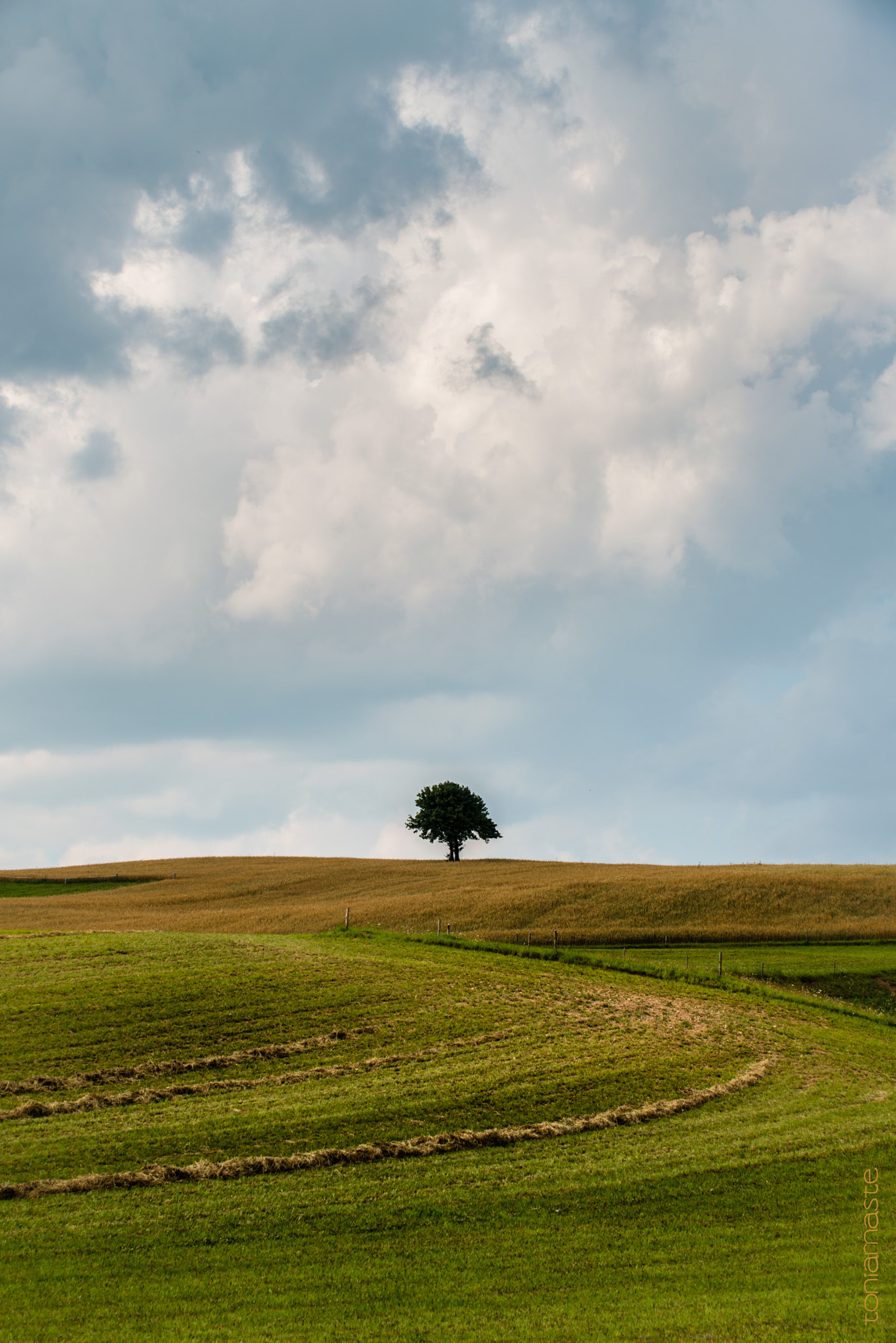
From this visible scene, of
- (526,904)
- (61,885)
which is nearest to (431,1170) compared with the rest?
(526,904)

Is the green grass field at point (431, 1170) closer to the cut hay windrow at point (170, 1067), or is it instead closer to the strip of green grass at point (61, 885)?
the cut hay windrow at point (170, 1067)

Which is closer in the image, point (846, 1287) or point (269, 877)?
point (846, 1287)

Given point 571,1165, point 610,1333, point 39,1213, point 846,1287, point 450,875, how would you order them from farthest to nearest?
point 450,875, point 571,1165, point 39,1213, point 846,1287, point 610,1333

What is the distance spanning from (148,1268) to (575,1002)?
71.6ft

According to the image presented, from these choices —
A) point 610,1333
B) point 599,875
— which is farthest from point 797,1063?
point 599,875

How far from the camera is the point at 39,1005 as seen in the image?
2614 cm

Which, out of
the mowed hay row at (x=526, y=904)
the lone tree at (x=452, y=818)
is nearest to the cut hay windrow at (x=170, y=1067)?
the mowed hay row at (x=526, y=904)

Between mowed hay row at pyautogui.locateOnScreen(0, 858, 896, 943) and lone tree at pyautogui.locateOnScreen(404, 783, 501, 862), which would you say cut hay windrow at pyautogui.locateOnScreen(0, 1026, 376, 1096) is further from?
lone tree at pyautogui.locateOnScreen(404, 783, 501, 862)

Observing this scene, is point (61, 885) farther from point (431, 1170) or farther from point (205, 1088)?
point (431, 1170)

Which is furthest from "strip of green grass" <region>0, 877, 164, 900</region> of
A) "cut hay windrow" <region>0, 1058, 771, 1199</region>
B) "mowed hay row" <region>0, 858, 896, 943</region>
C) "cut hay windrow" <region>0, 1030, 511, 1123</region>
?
"cut hay windrow" <region>0, 1058, 771, 1199</region>

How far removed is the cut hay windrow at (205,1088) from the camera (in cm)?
1864

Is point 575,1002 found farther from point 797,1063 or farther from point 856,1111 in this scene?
point 856,1111

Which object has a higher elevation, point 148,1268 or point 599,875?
point 599,875

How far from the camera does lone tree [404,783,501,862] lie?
340 feet
